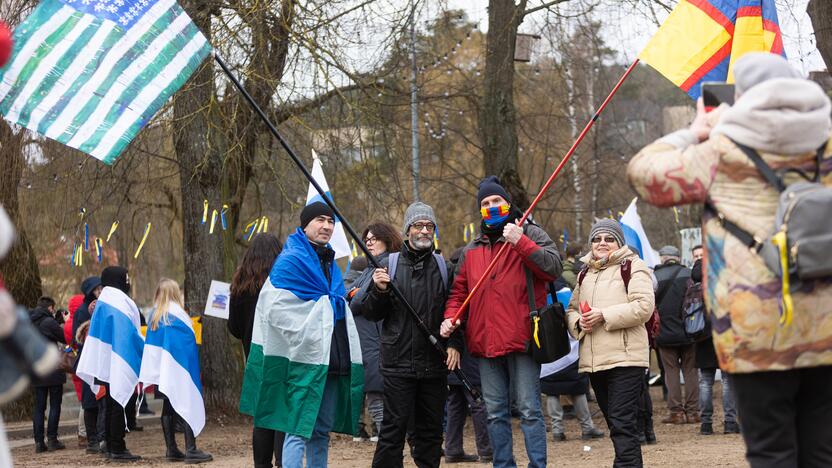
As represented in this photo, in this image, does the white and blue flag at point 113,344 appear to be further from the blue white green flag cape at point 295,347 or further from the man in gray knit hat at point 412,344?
the man in gray knit hat at point 412,344

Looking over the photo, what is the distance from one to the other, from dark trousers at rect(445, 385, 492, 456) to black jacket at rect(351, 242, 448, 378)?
7.32 ft

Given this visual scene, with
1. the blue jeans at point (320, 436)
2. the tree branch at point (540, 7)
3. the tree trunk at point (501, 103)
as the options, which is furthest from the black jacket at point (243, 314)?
the tree branch at point (540, 7)

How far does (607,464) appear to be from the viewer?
889 centimetres

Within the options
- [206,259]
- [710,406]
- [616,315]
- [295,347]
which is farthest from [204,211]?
[616,315]

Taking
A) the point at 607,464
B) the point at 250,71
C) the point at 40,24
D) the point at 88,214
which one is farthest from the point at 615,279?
the point at 88,214

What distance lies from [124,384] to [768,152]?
7.65m

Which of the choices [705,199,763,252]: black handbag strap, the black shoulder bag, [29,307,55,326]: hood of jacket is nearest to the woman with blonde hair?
[29,307,55,326]: hood of jacket

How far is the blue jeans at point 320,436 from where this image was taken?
699 centimetres

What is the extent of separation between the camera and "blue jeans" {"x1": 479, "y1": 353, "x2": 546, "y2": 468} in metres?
7.04

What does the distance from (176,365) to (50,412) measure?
3418 millimetres

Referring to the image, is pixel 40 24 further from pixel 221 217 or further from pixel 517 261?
pixel 221 217

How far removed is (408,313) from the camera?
23.7ft

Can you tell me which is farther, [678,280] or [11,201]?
[11,201]

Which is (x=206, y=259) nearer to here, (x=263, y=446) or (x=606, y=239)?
(x=263, y=446)
